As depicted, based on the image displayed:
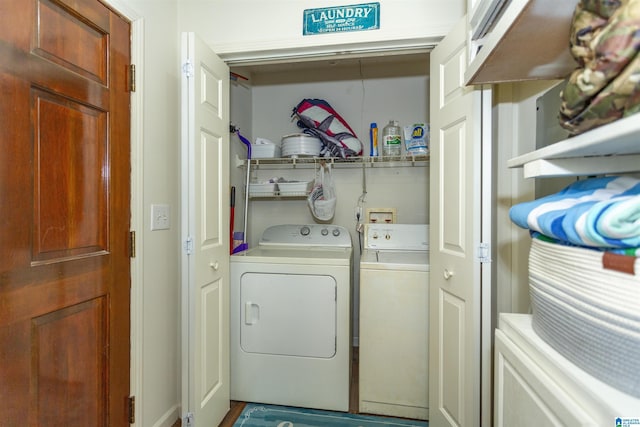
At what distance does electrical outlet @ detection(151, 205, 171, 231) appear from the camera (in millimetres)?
1497

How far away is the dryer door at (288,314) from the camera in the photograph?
1812 mm

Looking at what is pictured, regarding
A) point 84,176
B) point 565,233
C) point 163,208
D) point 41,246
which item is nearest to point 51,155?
point 84,176

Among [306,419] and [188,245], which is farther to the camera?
[306,419]

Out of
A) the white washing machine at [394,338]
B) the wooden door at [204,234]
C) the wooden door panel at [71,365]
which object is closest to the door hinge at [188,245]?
the wooden door at [204,234]

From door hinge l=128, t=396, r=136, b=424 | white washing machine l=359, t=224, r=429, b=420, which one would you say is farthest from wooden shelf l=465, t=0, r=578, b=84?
door hinge l=128, t=396, r=136, b=424

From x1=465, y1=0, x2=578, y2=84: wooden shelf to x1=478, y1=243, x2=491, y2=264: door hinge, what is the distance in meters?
0.64

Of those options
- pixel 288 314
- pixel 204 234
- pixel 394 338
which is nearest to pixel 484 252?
pixel 394 338

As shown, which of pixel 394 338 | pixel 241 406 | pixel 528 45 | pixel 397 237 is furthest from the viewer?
pixel 397 237

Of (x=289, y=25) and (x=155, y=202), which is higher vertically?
(x=289, y=25)

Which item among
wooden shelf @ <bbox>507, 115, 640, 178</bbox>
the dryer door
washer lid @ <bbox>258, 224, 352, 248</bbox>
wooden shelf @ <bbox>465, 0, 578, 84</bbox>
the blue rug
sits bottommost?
the blue rug

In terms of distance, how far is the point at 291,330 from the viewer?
185 cm

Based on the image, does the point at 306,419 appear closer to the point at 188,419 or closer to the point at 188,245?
the point at 188,419

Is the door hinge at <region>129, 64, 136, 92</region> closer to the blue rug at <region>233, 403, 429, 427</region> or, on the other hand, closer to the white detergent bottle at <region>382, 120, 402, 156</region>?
the white detergent bottle at <region>382, 120, 402, 156</region>

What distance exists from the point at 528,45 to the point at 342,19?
3.48 ft
